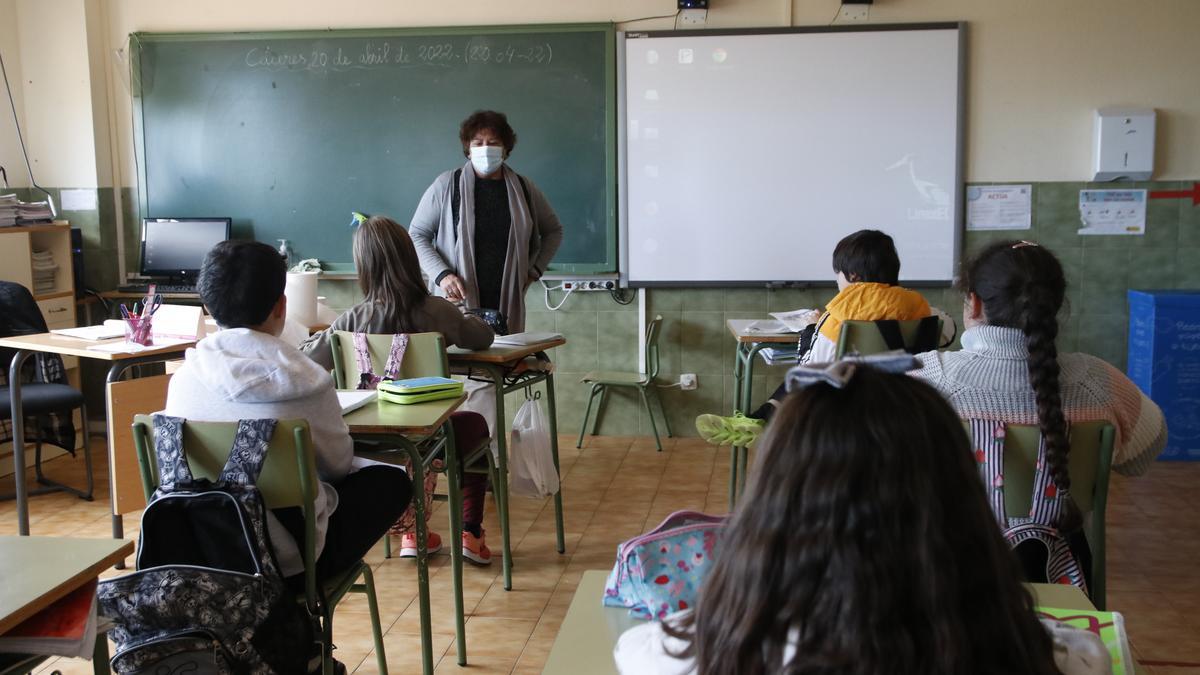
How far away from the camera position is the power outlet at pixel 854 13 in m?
5.32

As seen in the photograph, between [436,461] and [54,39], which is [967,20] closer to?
[436,461]

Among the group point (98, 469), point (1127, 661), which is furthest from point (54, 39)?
point (1127, 661)

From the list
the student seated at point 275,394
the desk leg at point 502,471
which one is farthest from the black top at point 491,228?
the student seated at point 275,394

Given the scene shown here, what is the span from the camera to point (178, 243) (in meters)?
5.82

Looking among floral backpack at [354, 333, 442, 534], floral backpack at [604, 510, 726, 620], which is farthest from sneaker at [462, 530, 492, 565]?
floral backpack at [604, 510, 726, 620]

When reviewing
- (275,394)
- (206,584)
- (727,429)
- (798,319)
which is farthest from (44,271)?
(727,429)

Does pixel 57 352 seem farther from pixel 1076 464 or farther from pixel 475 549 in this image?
pixel 1076 464

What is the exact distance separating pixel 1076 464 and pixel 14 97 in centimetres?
575

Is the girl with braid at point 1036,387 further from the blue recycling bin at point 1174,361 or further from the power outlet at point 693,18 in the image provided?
the power outlet at point 693,18

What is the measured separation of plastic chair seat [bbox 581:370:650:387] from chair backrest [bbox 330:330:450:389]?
7.03 feet

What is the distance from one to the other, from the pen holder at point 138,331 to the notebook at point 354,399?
5.14 feet

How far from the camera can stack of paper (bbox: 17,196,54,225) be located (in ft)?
17.4

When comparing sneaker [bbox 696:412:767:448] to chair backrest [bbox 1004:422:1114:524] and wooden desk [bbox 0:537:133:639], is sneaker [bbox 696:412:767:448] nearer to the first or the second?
chair backrest [bbox 1004:422:1114:524]

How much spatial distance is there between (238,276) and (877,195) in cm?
380
